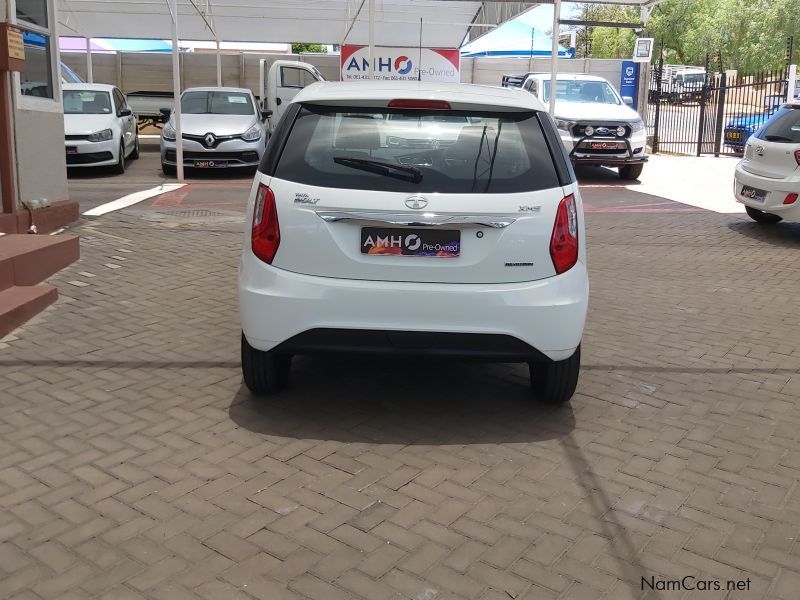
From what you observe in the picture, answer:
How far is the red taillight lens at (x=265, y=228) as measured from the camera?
442cm

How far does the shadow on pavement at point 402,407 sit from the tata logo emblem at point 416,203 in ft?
2.55

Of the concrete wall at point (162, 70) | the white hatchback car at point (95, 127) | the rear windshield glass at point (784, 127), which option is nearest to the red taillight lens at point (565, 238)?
Answer: the rear windshield glass at point (784, 127)

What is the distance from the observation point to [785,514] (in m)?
3.80

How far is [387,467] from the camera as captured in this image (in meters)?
4.18

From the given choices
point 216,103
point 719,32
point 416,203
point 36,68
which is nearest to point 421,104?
point 416,203

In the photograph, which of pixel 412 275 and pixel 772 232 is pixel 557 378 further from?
pixel 772 232

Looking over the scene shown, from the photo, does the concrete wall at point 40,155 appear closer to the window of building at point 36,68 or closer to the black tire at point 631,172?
the window of building at point 36,68

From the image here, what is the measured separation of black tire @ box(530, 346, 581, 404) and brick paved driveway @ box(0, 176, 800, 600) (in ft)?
0.38

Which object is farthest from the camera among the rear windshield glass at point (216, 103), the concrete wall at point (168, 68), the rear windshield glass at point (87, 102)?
the concrete wall at point (168, 68)

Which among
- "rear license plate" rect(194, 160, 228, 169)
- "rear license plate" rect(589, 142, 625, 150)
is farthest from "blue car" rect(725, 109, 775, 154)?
"rear license plate" rect(194, 160, 228, 169)

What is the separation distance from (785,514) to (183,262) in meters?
6.24

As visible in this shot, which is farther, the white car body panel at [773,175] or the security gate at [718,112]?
the security gate at [718,112]

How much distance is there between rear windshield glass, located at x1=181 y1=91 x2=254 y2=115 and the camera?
17703mm

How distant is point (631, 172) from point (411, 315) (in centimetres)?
1420
